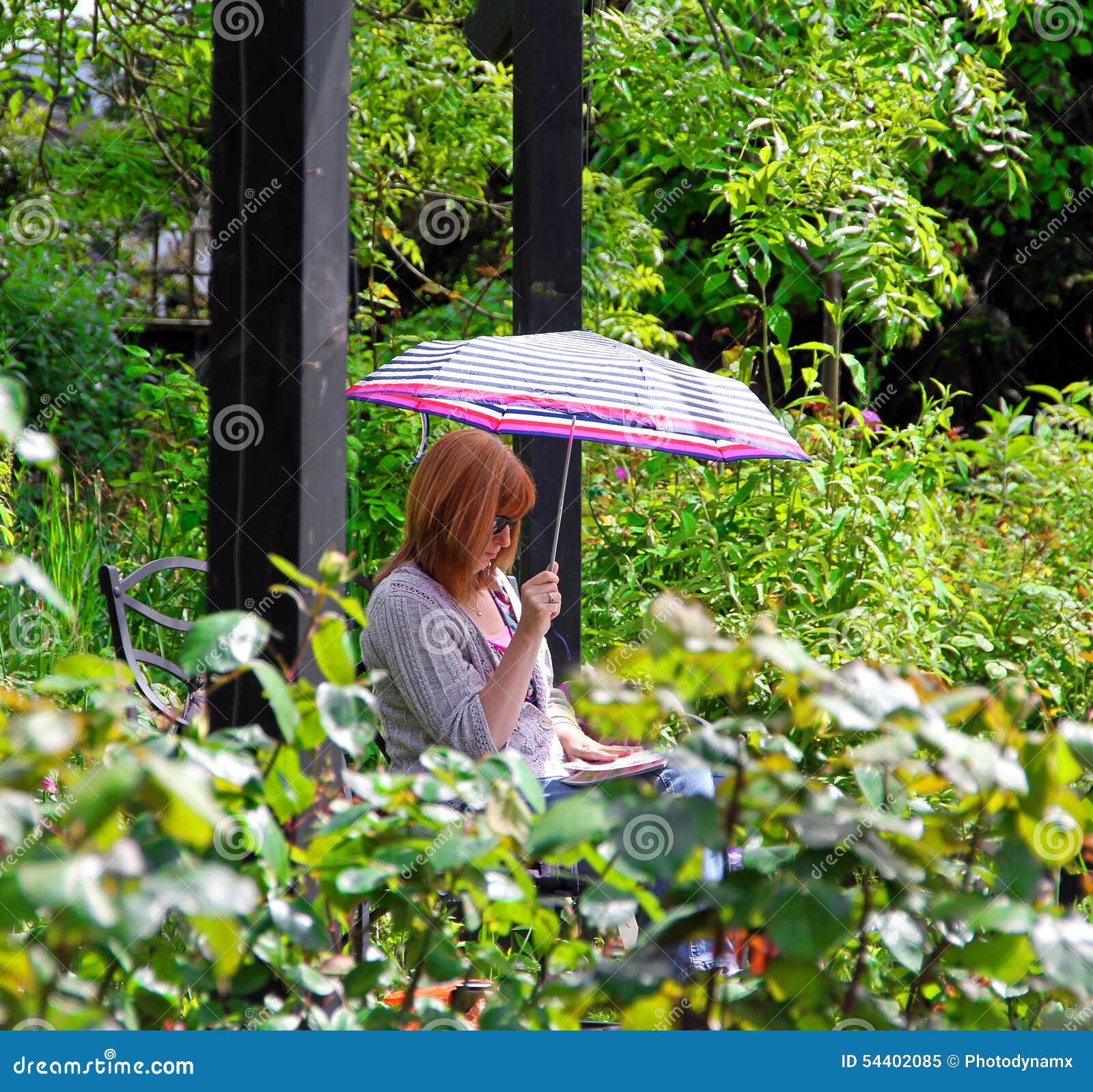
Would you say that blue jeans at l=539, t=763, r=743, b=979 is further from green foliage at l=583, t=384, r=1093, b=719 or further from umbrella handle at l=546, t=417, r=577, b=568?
green foliage at l=583, t=384, r=1093, b=719

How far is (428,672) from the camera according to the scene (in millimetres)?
2436

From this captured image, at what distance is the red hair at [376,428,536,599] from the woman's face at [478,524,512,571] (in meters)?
0.03

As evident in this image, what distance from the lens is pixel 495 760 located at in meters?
0.95

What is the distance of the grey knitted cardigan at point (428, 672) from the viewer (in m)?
2.41

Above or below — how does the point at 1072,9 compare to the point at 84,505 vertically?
above

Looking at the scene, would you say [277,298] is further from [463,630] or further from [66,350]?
[66,350]

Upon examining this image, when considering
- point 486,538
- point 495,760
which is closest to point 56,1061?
point 495,760

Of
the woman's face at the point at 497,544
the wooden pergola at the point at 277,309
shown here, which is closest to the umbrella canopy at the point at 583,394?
the woman's face at the point at 497,544

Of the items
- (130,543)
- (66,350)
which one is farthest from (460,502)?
(66,350)

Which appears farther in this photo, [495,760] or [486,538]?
[486,538]

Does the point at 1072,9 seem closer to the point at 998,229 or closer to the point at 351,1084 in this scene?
the point at 998,229

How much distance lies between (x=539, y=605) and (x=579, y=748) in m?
0.55

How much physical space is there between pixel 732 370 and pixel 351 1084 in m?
3.93

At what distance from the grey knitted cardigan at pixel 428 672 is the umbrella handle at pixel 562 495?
0.41 metres
